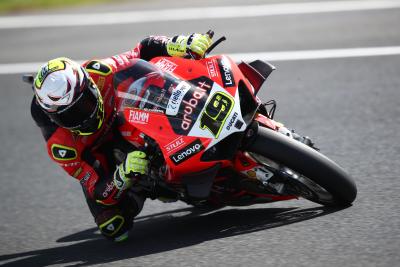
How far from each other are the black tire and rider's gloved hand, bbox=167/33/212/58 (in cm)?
96

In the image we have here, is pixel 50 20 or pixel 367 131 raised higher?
pixel 50 20

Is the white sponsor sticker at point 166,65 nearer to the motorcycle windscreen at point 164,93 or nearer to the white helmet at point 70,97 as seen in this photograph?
the motorcycle windscreen at point 164,93

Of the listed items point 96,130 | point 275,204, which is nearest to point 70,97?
point 96,130

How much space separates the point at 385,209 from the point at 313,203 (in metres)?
0.57

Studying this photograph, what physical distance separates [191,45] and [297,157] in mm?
1284

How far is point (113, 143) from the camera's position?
5398 mm

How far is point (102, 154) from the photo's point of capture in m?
5.43

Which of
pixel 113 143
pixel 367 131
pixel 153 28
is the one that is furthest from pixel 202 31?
pixel 113 143

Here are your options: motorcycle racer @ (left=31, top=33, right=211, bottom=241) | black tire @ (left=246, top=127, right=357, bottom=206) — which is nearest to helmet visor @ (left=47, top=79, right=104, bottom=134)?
motorcycle racer @ (left=31, top=33, right=211, bottom=241)

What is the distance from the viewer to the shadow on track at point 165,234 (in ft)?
16.7

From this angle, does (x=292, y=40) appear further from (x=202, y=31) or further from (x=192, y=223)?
(x=192, y=223)

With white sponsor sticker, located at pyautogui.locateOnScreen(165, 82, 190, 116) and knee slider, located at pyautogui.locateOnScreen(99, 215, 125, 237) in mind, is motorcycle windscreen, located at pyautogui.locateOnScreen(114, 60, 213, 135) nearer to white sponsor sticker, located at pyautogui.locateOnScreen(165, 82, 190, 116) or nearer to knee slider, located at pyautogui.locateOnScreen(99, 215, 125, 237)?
white sponsor sticker, located at pyautogui.locateOnScreen(165, 82, 190, 116)

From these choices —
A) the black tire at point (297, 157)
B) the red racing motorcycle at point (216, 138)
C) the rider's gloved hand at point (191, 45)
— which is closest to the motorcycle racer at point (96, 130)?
the rider's gloved hand at point (191, 45)

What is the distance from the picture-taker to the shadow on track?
5082mm
